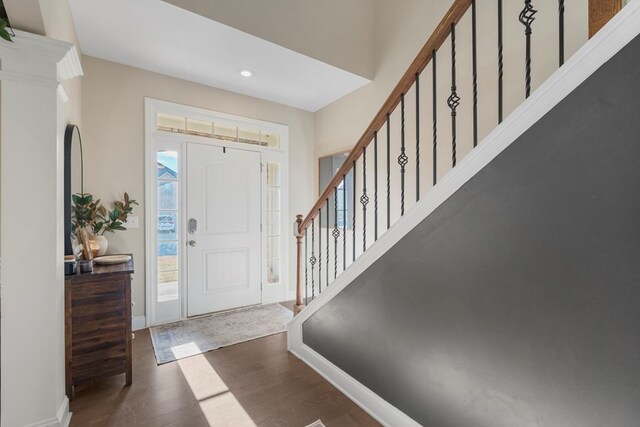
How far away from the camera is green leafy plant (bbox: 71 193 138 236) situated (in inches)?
92.8

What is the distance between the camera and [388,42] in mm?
→ 3160

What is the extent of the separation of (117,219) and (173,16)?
1.84 meters

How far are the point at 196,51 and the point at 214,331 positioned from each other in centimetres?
270

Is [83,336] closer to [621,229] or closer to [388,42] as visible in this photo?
[621,229]

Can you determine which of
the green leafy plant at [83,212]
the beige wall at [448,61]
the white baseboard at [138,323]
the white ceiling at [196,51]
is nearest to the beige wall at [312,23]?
the white ceiling at [196,51]

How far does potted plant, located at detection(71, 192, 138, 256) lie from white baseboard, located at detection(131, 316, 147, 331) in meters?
0.82

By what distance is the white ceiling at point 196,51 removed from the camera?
2.25 meters

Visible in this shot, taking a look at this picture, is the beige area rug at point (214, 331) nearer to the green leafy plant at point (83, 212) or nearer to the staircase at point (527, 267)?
the green leafy plant at point (83, 212)

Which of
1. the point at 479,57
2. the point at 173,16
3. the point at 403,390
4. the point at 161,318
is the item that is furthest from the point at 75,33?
the point at 403,390

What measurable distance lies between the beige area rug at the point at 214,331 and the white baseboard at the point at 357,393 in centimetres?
80

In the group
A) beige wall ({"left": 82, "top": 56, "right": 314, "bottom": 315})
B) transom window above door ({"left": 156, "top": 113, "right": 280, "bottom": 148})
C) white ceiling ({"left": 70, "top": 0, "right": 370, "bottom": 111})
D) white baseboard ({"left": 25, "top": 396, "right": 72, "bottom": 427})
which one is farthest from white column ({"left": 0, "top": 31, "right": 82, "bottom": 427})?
transom window above door ({"left": 156, "top": 113, "right": 280, "bottom": 148})

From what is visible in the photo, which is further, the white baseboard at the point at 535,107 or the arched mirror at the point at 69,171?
the arched mirror at the point at 69,171

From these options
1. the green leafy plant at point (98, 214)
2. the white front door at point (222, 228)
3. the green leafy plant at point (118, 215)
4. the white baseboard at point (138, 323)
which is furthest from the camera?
the white front door at point (222, 228)

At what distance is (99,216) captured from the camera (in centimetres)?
277
